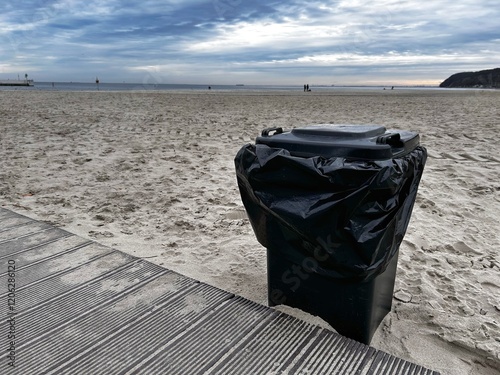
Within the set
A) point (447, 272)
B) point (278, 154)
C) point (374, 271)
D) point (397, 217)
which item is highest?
point (278, 154)

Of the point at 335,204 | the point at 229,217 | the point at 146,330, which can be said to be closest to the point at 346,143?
the point at 335,204

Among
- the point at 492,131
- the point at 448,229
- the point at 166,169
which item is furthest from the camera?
the point at 492,131

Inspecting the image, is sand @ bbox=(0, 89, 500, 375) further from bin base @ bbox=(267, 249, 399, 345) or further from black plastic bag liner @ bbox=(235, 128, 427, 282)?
black plastic bag liner @ bbox=(235, 128, 427, 282)

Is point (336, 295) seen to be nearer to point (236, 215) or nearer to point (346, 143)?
point (346, 143)

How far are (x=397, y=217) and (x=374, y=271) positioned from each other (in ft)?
0.83

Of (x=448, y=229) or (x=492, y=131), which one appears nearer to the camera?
(x=448, y=229)

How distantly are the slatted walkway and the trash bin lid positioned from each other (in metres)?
0.86

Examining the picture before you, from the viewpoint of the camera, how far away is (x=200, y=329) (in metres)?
1.85

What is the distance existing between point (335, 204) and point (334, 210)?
3 centimetres

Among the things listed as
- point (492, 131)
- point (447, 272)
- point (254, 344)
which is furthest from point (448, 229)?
point (492, 131)

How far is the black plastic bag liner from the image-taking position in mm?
1515

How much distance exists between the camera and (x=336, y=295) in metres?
1.83

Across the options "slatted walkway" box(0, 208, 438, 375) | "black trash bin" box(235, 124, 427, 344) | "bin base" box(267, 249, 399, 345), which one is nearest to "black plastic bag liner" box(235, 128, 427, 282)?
"black trash bin" box(235, 124, 427, 344)

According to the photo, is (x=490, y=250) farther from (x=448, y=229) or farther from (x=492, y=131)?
(x=492, y=131)
